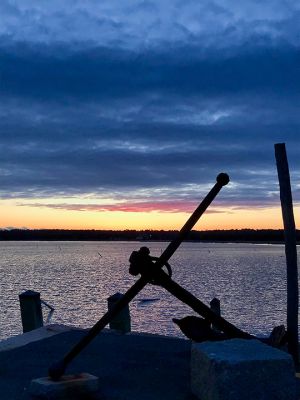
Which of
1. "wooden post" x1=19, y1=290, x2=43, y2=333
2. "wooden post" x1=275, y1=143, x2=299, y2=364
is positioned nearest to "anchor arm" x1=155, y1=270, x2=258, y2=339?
"wooden post" x1=275, y1=143, x2=299, y2=364

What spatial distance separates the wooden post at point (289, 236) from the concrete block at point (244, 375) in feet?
9.05

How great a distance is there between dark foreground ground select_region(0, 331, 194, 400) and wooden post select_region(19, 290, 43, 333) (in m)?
1.56

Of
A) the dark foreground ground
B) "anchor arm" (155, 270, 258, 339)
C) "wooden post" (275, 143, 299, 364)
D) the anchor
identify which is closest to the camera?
the dark foreground ground

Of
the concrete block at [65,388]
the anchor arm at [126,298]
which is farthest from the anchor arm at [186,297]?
the concrete block at [65,388]

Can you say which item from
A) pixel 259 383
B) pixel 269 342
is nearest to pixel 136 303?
pixel 269 342

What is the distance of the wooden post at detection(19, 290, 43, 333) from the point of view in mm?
11336

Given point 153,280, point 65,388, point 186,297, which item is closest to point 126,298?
point 153,280

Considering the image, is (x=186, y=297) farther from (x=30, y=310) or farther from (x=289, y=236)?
(x=30, y=310)

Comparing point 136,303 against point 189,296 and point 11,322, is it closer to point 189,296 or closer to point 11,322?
point 11,322

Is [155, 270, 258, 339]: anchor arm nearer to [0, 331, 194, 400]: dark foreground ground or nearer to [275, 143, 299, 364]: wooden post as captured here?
[0, 331, 194, 400]: dark foreground ground

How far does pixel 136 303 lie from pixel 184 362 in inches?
1289

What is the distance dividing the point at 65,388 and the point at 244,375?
2.07 m

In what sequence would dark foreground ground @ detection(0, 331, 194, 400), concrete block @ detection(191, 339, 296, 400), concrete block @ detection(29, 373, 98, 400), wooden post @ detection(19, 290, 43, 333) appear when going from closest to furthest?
concrete block @ detection(191, 339, 296, 400) → concrete block @ detection(29, 373, 98, 400) → dark foreground ground @ detection(0, 331, 194, 400) → wooden post @ detection(19, 290, 43, 333)

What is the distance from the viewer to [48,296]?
47.4 meters
